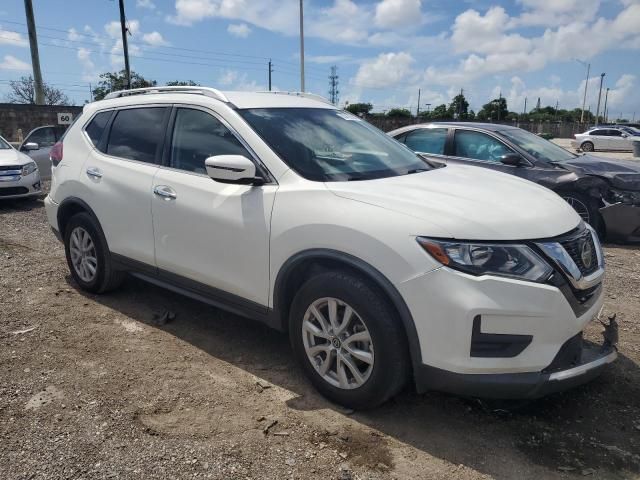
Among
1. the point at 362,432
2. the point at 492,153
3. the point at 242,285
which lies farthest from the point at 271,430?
the point at 492,153

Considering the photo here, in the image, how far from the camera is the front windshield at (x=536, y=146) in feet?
24.7

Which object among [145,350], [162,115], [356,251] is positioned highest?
[162,115]

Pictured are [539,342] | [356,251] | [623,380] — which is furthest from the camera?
[623,380]

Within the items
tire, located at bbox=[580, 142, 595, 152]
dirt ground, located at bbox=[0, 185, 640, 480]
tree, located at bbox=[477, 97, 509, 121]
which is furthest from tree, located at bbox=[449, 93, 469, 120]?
dirt ground, located at bbox=[0, 185, 640, 480]

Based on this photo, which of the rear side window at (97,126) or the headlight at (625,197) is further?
the headlight at (625,197)

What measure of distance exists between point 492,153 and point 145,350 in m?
5.38

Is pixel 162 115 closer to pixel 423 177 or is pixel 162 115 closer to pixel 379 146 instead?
pixel 379 146

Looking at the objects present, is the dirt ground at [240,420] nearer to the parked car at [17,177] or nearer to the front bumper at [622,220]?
the front bumper at [622,220]

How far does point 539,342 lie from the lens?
2697 millimetres

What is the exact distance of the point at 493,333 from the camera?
8.73 ft

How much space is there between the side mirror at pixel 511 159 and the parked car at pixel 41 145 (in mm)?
9310

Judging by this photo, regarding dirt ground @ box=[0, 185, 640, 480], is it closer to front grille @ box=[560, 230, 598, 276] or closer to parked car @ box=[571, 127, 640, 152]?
front grille @ box=[560, 230, 598, 276]

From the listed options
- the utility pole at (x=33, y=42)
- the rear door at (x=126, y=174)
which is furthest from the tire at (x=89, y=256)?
the utility pole at (x=33, y=42)

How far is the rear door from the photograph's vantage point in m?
4.22
